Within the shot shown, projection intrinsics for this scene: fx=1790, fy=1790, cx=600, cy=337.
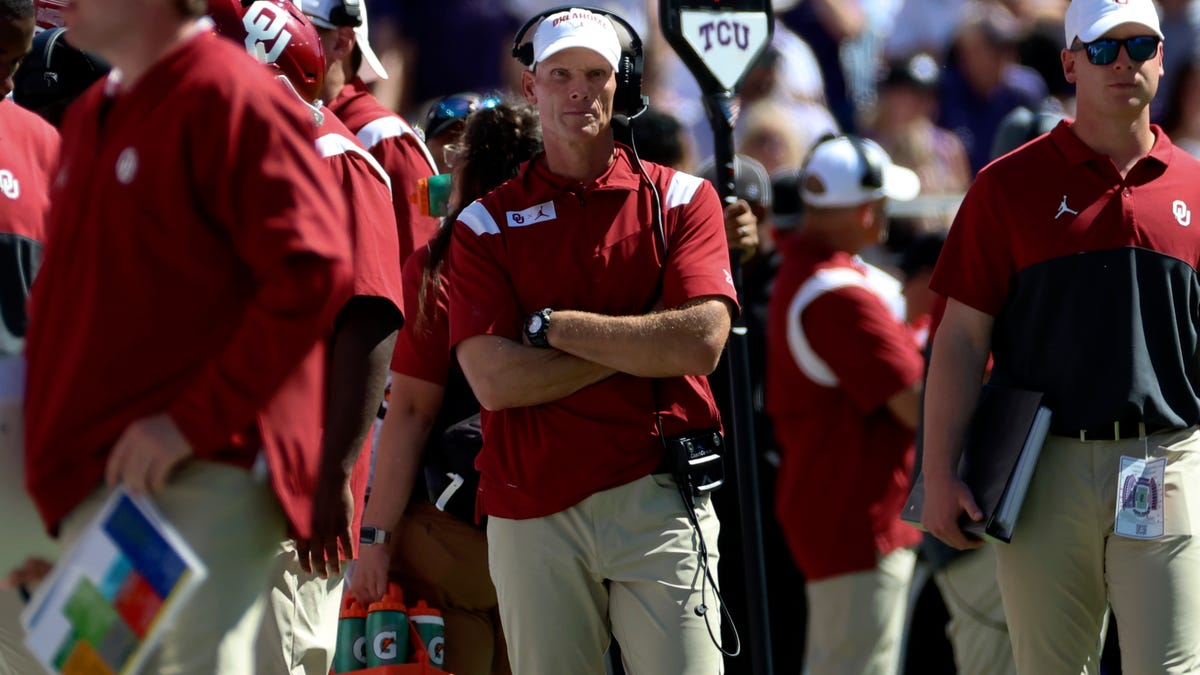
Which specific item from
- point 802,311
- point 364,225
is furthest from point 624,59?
point 802,311

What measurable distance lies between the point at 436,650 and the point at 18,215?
1.75 metres

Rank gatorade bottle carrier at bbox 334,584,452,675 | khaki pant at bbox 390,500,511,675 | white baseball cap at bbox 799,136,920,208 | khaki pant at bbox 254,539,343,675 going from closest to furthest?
1. khaki pant at bbox 254,539,343,675
2. gatorade bottle carrier at bbox 334,584,452,675
3. khaki pant at bbox 390,500,511,675
4. white baseball cap at bbox 799,136,920,208

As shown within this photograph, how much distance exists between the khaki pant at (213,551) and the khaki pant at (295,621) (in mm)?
989

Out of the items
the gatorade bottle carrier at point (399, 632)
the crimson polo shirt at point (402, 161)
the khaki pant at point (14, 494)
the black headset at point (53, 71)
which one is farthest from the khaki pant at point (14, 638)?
the black headset at point (53, 71)

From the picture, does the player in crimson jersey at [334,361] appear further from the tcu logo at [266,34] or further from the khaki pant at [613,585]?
the khaki pant at [613,585]

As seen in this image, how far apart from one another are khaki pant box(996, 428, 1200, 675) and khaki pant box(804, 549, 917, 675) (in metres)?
1.55

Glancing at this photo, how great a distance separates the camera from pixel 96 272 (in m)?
3.26

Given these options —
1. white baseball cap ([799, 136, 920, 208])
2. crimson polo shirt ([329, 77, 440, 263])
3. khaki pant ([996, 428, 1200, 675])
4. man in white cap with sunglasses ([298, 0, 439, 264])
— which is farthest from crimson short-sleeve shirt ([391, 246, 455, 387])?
white baseball cap ([799, 136, 920, 208])

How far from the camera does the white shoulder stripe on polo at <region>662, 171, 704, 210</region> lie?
4.91 metres

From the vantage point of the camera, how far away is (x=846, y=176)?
7254mm

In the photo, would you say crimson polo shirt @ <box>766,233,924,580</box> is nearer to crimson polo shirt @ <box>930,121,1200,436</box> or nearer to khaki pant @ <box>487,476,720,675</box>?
crimson polo shirt @ <box>930,121,1200,436</box>

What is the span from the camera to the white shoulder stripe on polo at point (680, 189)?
491 centimetres

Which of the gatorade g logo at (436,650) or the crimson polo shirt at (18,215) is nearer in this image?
the crimson polo shirt at (18,215)

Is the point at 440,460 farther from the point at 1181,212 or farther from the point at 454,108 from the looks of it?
the point at 1181,212
